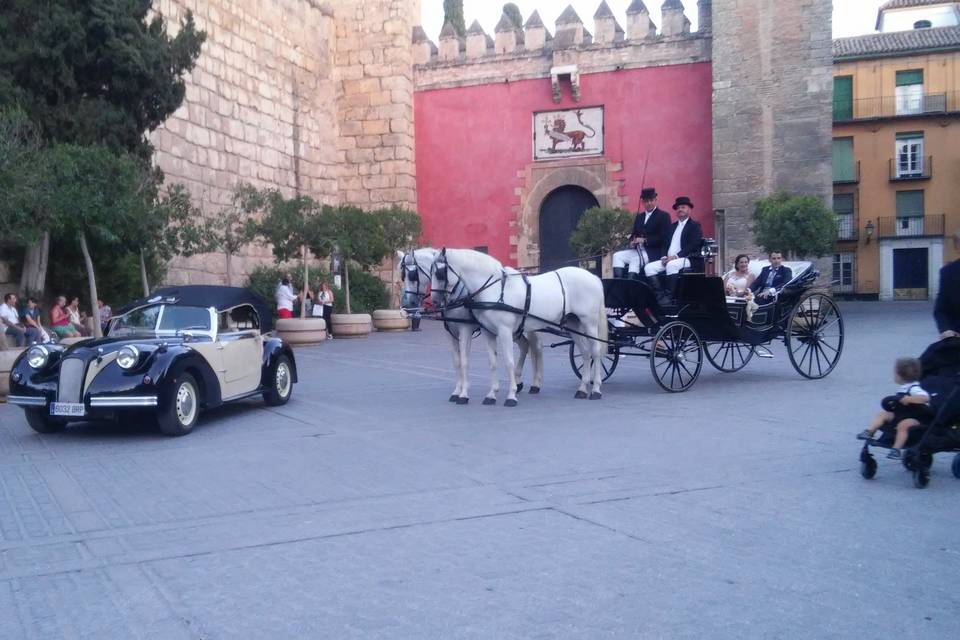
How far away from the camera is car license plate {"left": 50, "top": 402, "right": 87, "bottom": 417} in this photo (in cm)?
778

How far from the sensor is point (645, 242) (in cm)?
1053

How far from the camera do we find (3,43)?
13539 mm

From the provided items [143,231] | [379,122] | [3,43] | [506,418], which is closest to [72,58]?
[3,43]

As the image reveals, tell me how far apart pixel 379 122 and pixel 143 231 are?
1480cm

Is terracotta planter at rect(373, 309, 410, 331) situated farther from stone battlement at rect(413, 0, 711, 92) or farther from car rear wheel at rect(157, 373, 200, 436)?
car rear wheel at rect(157, 373, 200, 436)

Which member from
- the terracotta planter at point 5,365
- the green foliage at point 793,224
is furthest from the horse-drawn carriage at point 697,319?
the green foliage at point 793,224

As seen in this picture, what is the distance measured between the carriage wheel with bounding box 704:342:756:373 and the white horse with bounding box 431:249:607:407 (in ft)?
5.45

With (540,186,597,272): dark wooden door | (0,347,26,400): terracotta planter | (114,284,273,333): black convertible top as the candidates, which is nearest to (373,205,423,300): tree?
(540,186,597,272): dark wooden door

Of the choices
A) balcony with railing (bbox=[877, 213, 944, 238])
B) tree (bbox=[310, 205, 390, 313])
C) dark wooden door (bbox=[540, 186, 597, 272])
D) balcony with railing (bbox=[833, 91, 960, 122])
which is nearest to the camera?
tree (bbox=[310, 205, 390, 313])

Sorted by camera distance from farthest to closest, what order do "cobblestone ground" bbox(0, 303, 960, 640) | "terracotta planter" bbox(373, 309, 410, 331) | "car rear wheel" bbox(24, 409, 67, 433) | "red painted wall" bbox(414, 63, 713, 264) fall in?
"red painted wall" bbox(414, 63, 713, 264), "terracotta planter" bbox(373, 309, 410, 331), "car rear wheel" bbox(24, 409, 67, 433), "cobblestone ground" bbox(0, 303, 960, 640)

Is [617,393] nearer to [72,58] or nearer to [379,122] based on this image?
[72,58]

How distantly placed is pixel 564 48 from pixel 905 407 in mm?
21184

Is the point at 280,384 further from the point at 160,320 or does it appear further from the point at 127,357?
the point at 127,357

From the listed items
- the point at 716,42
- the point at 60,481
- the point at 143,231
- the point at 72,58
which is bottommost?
the point at 60,481
